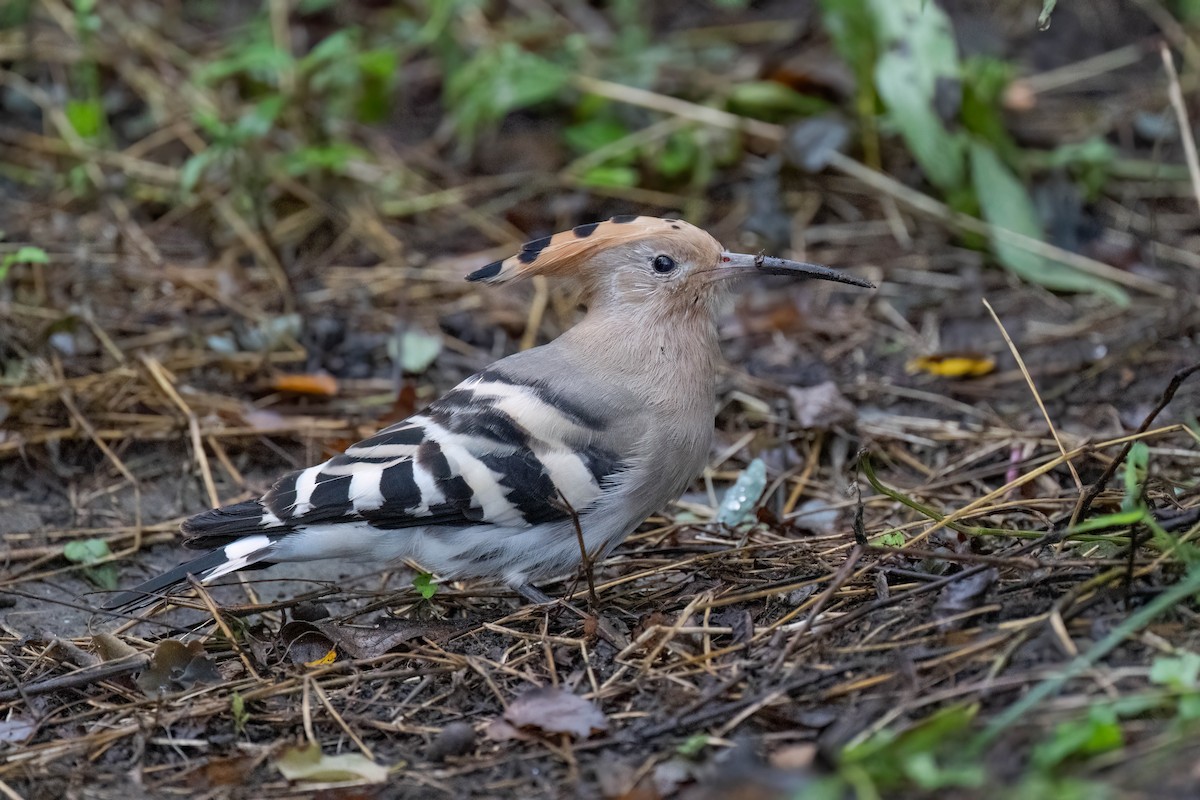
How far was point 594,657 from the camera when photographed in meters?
2.56

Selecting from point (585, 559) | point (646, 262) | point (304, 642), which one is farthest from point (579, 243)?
point (304, 642)

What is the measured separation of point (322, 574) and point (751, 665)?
1383 millimetres

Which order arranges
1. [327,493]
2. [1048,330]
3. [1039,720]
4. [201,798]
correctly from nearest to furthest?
[1039,720], [201,798], [327,493], [1048,330]

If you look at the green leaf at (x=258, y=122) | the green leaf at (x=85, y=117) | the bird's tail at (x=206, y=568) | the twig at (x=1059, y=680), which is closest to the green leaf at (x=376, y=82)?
the green leaf at (x=258, y=122)

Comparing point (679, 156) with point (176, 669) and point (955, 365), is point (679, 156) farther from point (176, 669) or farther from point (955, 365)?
point (176, 669)

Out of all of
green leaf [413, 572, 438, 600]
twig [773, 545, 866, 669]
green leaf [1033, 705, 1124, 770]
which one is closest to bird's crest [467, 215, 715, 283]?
green leaf [413, 572, 438, 600]

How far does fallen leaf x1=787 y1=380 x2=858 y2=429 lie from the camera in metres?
3.62

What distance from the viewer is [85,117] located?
190 inches

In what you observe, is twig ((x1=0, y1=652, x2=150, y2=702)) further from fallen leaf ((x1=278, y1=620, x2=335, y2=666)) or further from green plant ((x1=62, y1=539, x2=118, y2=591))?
green plant ((x1=62, y1=539, x2=118, y2=591))

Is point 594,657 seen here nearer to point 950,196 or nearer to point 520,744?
point 520,744

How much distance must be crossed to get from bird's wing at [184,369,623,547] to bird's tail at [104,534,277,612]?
0.03 metres

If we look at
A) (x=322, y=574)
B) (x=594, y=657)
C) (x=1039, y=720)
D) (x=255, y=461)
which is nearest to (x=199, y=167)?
(x=255, y=461)

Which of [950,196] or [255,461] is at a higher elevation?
[950,196]

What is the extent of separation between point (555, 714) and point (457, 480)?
70 cm
